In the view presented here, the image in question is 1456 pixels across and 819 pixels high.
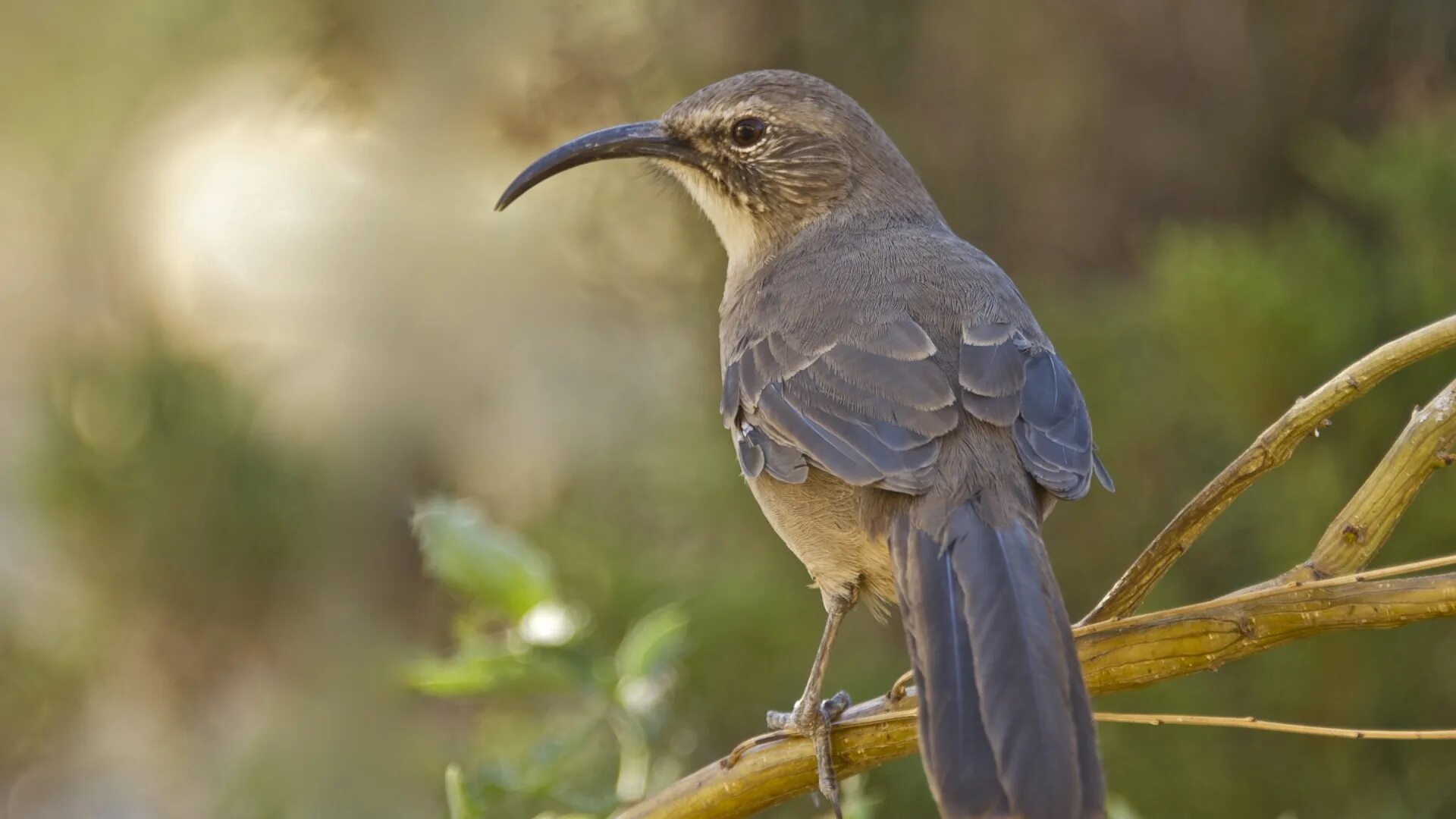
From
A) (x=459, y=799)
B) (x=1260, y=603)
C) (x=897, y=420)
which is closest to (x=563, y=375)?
(x=897, y=420)

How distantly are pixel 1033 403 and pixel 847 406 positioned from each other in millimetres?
329

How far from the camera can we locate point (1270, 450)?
7.40 ft

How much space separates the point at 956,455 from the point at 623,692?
686 mm

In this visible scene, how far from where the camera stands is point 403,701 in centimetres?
504

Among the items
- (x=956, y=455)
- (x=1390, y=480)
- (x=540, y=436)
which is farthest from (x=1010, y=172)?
(x=1390, y=480)

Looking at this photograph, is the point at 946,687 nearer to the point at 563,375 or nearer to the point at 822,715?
the point at 822,715

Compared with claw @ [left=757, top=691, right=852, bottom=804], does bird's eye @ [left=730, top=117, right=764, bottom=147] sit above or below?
above

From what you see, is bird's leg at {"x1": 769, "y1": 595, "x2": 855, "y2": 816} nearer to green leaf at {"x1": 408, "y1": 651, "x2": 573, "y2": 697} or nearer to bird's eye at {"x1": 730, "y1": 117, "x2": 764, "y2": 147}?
green leaf at {"x1": 408, "y1": 651, "x2": 573, "y2": 697}

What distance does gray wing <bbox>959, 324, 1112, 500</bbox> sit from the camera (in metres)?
2.70

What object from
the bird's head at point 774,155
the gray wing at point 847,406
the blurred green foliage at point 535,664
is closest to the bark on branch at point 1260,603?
the blurred green foliage at point 535,664

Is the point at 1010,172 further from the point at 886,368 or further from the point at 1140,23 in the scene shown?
the point at 886,368

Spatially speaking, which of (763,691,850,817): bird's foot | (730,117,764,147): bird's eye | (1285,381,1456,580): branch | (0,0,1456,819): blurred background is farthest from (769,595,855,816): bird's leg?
(730,117,764,147): bird's eye

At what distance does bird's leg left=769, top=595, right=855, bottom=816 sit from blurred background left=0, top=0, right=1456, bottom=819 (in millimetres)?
177

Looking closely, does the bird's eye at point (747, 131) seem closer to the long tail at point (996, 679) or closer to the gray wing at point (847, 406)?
the gray wing at point (847, 406)
